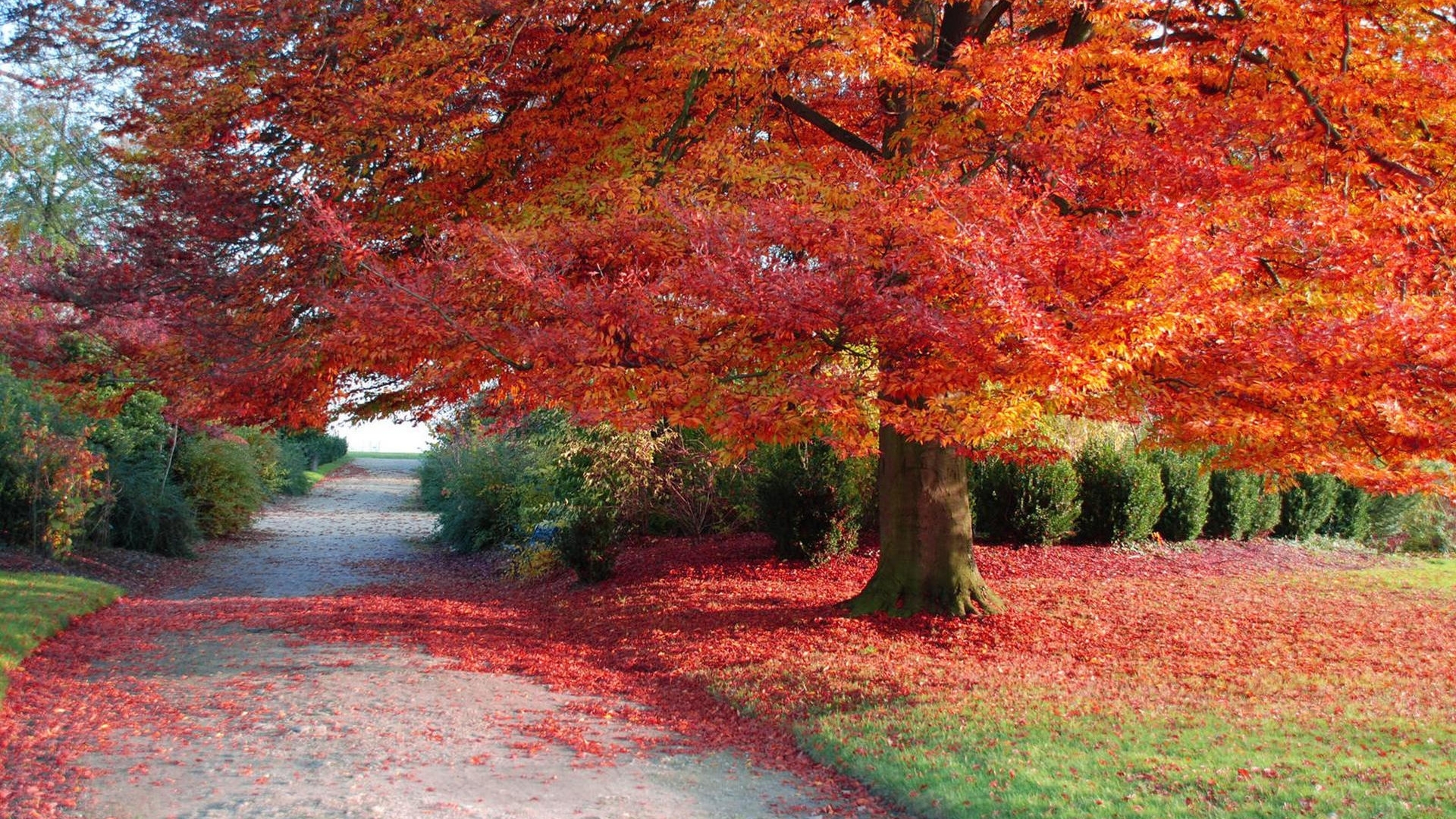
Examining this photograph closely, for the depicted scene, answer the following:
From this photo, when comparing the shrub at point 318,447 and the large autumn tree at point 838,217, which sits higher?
the large autumn tree at point 838,217

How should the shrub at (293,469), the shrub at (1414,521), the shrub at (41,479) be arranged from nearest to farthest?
1. the shrub at (41,479)
2. the shrub at (1414,521)
3. the shrub at (293,469)

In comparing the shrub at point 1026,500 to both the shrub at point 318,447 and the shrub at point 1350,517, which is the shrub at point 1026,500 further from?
the shrub at point 318,447

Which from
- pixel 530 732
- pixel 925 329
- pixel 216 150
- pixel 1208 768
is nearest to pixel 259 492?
pixel 216 150

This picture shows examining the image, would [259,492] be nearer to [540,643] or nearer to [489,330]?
[540,643]

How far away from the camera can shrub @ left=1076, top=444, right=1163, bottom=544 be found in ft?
56.0

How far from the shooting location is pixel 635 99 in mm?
10992

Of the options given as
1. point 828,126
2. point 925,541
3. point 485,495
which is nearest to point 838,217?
point 828,126

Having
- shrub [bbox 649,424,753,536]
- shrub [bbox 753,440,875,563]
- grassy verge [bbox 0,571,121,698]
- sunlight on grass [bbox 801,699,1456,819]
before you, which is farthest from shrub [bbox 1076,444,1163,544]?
grassy verge [bbox 0,571,121,698]

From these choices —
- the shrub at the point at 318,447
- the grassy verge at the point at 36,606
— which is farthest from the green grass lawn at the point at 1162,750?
the shrub at the point at 318,447

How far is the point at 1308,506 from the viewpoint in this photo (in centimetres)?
1953

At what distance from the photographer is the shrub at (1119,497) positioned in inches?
672

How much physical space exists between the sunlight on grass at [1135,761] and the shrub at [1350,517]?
14.0m

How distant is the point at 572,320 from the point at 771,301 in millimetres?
1507

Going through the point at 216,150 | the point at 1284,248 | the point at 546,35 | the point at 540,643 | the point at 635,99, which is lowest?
the point at 540,643
